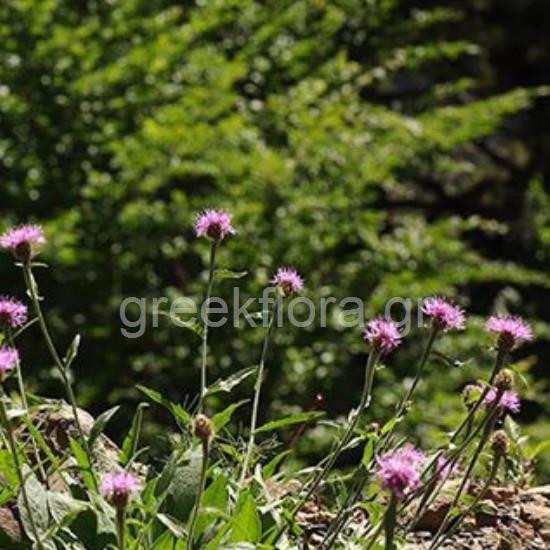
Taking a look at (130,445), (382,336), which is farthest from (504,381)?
(130,445)

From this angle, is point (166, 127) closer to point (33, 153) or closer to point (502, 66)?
point (33, 153)

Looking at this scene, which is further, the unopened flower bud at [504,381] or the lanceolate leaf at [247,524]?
the lanceolate leaf at [247,524]

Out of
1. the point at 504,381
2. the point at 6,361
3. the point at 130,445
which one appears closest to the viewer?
the point at 6,361

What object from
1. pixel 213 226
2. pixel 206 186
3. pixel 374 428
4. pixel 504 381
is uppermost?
pixel 213 226

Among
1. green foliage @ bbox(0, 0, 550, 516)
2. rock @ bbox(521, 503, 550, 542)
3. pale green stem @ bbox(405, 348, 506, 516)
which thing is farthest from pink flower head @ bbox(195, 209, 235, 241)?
green foliage @ bbox(0, 0, 550, 516)

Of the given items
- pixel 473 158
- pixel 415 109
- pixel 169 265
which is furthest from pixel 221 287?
pixel 473 158

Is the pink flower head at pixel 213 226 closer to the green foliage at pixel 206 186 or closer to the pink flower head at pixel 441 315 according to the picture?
the pink flower head at pixel 441 315

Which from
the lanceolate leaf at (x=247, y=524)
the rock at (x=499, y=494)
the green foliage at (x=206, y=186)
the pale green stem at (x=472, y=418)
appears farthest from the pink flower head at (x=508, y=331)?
the green foliage at (x=206, y=186)

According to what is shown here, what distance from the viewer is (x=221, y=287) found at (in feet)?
19.1

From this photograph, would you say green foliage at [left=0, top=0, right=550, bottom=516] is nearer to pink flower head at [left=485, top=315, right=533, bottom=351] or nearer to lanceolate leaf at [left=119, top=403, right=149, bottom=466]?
lanceolate leaf at [left=119, top=403, right=149, bottom=466]

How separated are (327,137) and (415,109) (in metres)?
1.44

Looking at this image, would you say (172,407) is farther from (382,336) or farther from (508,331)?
(508,331)

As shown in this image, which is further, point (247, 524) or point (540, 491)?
point (540, 491)

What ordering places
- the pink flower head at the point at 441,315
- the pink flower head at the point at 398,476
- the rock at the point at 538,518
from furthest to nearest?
the rock at the point at 538,518 → the pink flower head at the point at 441,315 → the pink flower head at the point at 398,476
